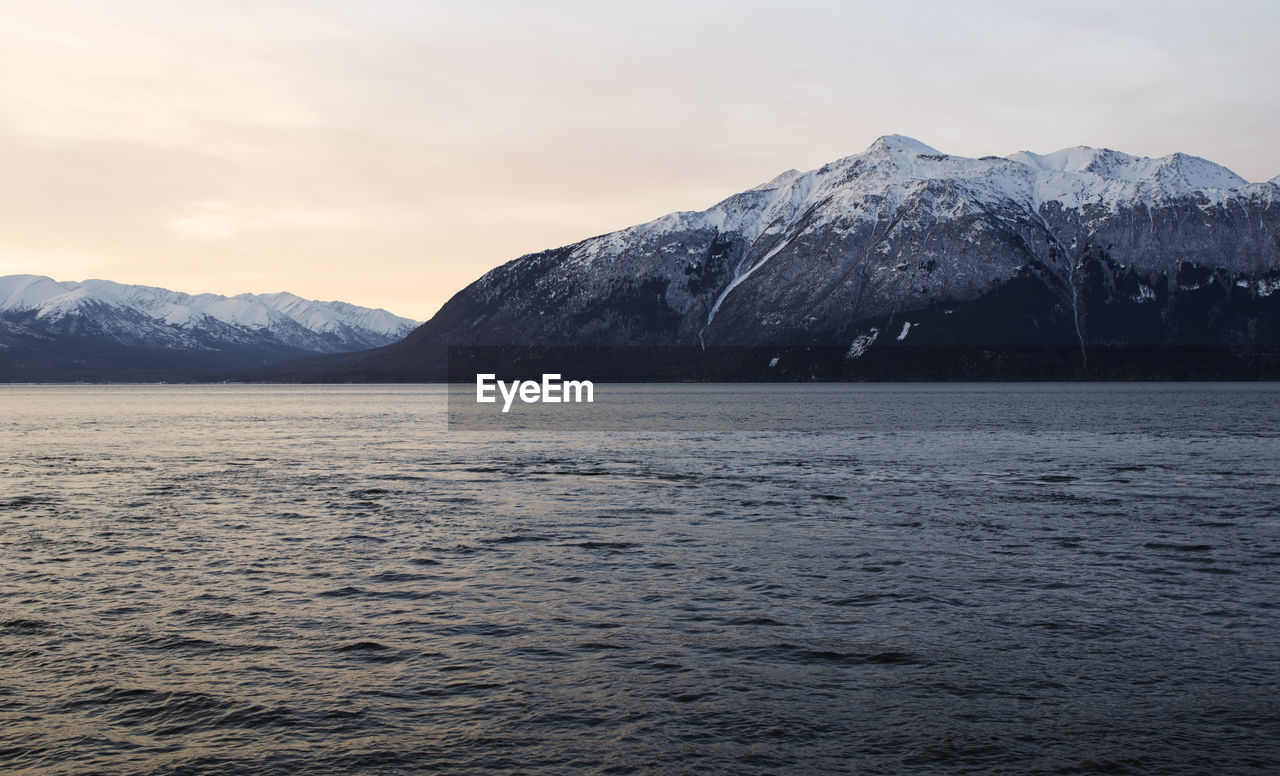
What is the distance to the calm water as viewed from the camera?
15750 mm

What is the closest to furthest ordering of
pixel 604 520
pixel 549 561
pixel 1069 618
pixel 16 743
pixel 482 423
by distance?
pixel 16 743 → pixel 1069 618 → pixel 549 561 → pixel 604 520 → pixel 482 423

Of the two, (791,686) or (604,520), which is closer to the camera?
(791,686)

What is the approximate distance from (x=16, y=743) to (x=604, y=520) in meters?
26.1

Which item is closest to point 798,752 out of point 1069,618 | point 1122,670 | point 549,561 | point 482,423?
point 1122,670

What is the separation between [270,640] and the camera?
862 inches

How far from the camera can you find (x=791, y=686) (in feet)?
60.6

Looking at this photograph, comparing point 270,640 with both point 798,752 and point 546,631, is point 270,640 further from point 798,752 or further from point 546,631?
point 798,752

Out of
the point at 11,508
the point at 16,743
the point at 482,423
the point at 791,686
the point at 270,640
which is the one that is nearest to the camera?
the point at 16,743

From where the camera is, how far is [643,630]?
22.6m

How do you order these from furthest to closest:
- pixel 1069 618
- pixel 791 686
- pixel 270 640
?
pixel 1069 618
pixel 270 640
pixel 791 686

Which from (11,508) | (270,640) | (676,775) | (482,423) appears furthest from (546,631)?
(482,423)

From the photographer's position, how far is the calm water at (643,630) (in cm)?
1575

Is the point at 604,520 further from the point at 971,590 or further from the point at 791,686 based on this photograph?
the point at 791,686

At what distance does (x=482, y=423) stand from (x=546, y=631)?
369ft
